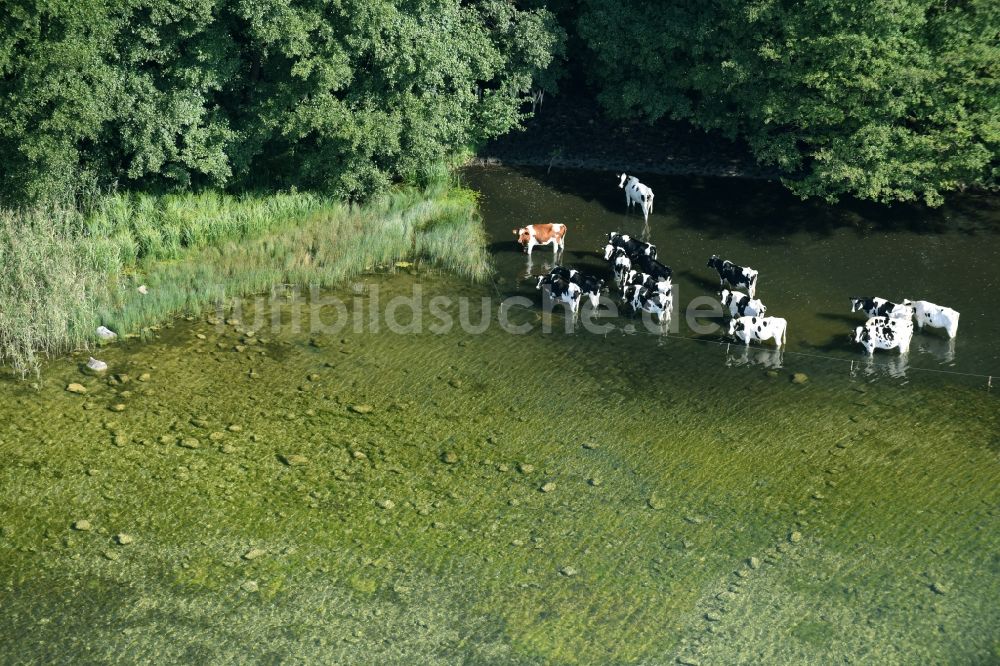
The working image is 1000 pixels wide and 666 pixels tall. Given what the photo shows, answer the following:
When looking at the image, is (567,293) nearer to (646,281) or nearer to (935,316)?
(646,281)

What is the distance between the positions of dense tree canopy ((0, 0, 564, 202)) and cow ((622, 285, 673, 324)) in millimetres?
7574

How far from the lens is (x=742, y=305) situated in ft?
74.6

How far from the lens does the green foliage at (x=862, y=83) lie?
1033 inches

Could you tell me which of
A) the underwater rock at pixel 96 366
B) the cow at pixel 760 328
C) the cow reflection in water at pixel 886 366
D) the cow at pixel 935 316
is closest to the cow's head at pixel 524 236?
the cow at pixel 760 328

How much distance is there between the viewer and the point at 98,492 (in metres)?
17.2

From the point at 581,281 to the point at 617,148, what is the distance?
999 cm

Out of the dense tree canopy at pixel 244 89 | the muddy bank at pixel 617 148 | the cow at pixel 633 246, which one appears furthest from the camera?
the muddy bank at pixel 617 148

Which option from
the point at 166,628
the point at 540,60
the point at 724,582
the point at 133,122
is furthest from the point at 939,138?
the point at 166,628

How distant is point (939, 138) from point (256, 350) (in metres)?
17.2

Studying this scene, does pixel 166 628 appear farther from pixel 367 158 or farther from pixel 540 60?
pixel 540 60

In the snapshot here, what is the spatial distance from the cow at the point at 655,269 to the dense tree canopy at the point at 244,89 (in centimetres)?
678

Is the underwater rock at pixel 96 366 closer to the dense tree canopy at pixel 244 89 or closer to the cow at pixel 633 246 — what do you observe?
the dense tree canopy at pixel 244 89

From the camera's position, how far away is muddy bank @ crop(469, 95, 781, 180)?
3144 centimetres

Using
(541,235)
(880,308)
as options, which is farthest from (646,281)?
(880,308)
